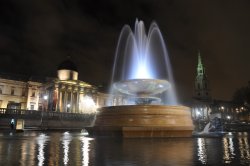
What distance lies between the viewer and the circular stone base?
1289cm

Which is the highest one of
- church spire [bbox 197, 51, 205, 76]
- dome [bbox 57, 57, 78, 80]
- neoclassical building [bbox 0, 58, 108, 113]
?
church spire [bbox 197, 51, 205, 76]

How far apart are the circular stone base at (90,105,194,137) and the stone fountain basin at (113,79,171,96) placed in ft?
8.24

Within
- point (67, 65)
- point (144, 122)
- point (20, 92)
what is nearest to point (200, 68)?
point (67, 65)

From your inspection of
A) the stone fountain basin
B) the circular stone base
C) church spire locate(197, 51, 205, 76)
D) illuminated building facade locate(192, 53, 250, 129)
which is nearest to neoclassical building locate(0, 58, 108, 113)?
the stone fountain basin

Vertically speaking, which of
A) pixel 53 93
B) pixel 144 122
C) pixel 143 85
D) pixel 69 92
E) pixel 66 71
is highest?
pixel 66 71

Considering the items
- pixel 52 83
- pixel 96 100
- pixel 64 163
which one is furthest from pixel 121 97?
pixel 64 163

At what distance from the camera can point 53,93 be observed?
56.3 meters

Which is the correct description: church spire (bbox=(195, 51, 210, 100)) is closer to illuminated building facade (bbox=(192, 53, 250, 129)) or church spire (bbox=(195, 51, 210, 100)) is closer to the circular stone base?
illuminated building facade (bbox=(192, 53, 250, 129))

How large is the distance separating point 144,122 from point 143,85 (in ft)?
11.3

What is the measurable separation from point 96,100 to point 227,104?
244 feet

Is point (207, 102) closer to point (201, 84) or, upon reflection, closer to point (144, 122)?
point (201, 84)

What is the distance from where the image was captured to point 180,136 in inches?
546

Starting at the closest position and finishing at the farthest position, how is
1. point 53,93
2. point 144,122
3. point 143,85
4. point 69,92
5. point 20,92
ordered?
1. point 144,122
2. point 143,85
3. point 53,93
4. point 69,92
5. point 20,92

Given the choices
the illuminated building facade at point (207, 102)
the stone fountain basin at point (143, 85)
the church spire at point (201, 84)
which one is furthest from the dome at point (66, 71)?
the church spire at point (201, 84)
